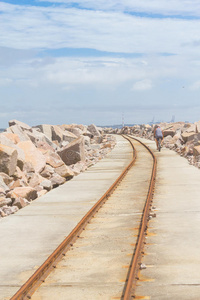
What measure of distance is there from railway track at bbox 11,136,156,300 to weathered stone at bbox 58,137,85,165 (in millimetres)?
11949

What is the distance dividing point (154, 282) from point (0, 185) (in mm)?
8059

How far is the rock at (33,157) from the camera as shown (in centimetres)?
1831

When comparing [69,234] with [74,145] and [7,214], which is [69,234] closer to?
[7,214]

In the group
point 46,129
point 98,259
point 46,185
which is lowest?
point 46,185

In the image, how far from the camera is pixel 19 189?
13297mm

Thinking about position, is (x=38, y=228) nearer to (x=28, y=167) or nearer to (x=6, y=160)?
(x=6, y=160)

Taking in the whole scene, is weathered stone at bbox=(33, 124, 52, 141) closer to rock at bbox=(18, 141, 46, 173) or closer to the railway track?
rock at bbox=(18, 141, 46, 173)

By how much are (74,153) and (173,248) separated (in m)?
16.2

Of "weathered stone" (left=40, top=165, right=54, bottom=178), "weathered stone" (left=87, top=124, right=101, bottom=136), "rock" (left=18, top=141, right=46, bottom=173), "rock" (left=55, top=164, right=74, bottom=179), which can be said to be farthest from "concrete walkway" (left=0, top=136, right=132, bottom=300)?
"weathered stone" (left=87, top=124, right=101, bottom=136)

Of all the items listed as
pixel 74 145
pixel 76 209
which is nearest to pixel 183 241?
A: pixel 76 209

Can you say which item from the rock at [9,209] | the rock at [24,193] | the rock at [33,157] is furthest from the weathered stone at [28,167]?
the rock at [9,209]

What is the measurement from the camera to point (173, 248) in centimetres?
756

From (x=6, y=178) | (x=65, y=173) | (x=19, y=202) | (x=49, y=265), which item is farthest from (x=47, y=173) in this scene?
(x=49, y=265)

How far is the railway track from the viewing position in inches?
229
